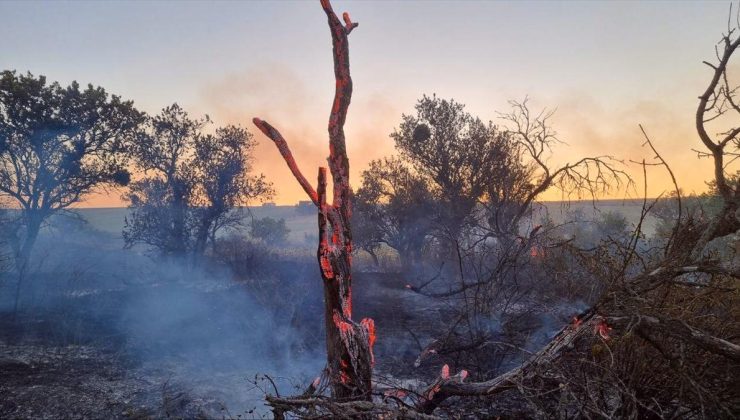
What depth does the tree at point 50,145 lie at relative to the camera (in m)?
15.5

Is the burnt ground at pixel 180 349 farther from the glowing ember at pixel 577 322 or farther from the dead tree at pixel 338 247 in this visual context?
the glowing ember at pixel 577 322

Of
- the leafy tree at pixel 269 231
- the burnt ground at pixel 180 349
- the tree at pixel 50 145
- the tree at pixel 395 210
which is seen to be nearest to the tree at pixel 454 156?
the tree at pixel 395 210

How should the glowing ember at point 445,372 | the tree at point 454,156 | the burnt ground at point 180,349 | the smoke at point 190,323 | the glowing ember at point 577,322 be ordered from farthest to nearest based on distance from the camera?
the tree at point 454,156 → the smoke at point 190,323 → the burnt ground at point 180,349 → the glowing ember at point 445,372 → the glowing ember at point 577,322

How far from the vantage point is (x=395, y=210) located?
2200cm

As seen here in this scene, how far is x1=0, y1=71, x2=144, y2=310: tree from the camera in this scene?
15492 millimetres

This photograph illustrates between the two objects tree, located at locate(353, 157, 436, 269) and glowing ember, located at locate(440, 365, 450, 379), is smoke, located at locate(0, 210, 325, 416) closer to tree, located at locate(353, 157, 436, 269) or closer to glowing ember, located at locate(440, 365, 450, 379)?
glowing ember, located at locate(440, 365, 450, 379)

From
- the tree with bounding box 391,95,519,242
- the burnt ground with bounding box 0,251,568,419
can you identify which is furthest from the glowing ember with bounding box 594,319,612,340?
the tree with bounding box 391,95,519,242

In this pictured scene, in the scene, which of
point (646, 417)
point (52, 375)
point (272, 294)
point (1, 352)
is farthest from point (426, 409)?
point (1, 352)

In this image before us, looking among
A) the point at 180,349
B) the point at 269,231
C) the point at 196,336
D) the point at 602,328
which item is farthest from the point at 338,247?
the point at 269,231

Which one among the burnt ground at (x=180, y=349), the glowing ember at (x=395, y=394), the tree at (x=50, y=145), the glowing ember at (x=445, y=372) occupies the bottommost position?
the burnt ground at (x=180, y=349)

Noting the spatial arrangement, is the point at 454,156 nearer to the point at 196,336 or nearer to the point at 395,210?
the point at 395,210

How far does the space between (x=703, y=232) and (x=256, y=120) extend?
189 inches

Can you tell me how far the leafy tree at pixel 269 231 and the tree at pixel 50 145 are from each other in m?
19.5

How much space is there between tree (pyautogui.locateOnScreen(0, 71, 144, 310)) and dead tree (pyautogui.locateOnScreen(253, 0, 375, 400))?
52.3ft
